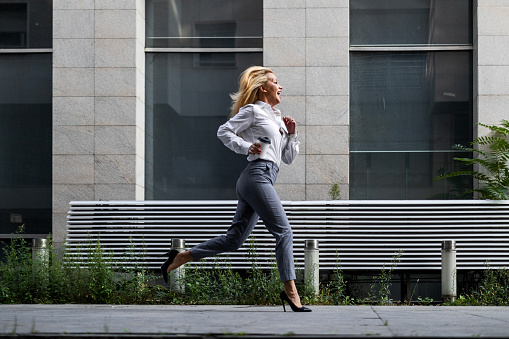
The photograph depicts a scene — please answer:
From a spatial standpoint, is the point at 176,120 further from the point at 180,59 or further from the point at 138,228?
the point at 138,228

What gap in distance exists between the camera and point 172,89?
36.8 feet

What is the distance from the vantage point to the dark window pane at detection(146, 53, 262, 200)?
11023mm

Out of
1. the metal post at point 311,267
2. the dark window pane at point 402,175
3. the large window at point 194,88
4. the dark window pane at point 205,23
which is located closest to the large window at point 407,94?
the dark window pane at point 402,175

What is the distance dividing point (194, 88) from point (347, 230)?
128 inches

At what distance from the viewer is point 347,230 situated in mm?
9508

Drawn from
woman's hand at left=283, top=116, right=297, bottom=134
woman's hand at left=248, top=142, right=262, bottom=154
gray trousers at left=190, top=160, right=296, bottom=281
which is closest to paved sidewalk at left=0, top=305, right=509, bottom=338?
gray trousers at left=190, top=160, right=296, bottom=281

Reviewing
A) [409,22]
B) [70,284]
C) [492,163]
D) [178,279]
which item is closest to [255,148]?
[178,279]

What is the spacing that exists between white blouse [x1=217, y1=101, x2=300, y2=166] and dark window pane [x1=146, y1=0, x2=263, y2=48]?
459 centimetres

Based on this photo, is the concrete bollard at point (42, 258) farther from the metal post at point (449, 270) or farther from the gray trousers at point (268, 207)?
the metal post at point (449, 270)

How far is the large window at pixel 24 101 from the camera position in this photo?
11070 millimetres

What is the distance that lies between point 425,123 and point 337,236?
2475mm

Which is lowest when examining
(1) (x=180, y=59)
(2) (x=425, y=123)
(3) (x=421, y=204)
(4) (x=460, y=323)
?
(4) (x=460, y=323)

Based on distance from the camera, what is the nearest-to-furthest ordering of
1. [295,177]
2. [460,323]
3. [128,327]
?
[128,327] < [460,323] < [295,177]

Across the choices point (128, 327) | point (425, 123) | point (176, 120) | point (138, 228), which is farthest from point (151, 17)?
point (128, 327)
